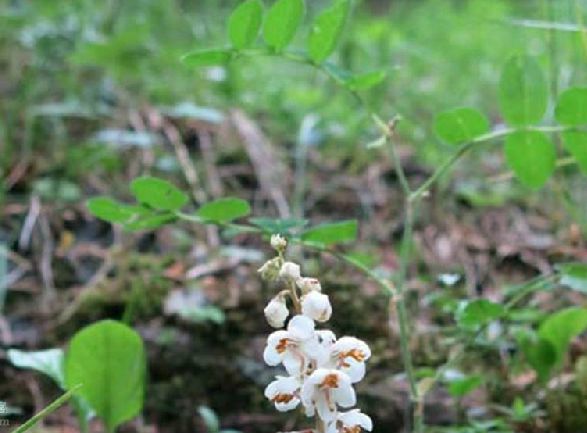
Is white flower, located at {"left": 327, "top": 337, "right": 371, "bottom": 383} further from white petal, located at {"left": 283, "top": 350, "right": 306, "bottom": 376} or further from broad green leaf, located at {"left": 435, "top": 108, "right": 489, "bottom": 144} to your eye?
broad green leaf, located at {"left": 435, "top": 108, "right": 489, "bottom": 144}

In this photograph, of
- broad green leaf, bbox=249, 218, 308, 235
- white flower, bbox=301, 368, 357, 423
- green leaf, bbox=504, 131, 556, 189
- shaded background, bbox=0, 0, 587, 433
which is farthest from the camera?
shaded background, bbox=0, 0, 587, 433

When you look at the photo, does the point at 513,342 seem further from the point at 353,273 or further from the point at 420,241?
the point at 420,241

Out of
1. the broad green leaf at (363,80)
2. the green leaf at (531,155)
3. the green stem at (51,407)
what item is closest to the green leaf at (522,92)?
the green leaf at (531,155)

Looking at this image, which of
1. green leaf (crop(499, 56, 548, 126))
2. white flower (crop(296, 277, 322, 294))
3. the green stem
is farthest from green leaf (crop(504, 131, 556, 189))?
the green stem

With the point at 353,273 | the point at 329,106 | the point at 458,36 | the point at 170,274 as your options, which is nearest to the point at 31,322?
the point at 170,274

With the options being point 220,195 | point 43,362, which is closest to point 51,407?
point 43,362
